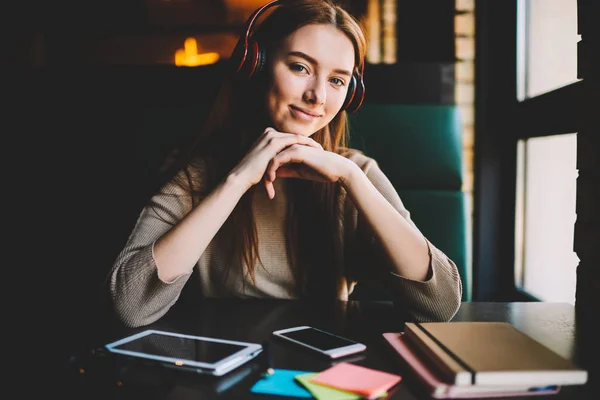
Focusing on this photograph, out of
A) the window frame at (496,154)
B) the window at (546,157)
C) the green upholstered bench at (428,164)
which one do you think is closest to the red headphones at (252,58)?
the green upholstered bench at (428,164)

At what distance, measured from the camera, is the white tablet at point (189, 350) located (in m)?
0.61

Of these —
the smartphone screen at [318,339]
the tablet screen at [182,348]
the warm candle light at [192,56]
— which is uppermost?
the warm candle light at [192,56]

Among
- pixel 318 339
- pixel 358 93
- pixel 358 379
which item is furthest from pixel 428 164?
pixel 358 379

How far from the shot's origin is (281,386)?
572mm

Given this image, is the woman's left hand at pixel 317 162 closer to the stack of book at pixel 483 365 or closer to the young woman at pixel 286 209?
the young woman at pixel 286 209

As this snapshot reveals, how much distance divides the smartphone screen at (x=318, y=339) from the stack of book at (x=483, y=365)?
0.08 meters

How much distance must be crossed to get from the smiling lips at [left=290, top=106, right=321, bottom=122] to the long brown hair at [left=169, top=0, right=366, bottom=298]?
0.11 meters

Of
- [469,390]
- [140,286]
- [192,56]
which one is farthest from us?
[192,56]

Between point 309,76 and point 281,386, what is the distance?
731 mm

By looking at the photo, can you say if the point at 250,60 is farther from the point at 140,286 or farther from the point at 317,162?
the point at 140,286

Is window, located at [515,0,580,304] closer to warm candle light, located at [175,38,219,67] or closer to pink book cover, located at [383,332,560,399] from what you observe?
pink book cover, located at [383,332,560,399]

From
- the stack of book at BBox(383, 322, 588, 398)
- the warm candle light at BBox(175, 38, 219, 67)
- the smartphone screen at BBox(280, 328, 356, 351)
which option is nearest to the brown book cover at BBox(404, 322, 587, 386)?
the stack of book at BBox(383, 322, 588, 398)

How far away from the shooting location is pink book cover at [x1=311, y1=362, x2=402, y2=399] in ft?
1.80

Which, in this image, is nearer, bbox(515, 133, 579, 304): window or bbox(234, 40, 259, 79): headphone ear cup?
bbox(234, 40, 259, 79): headphone ear cup
